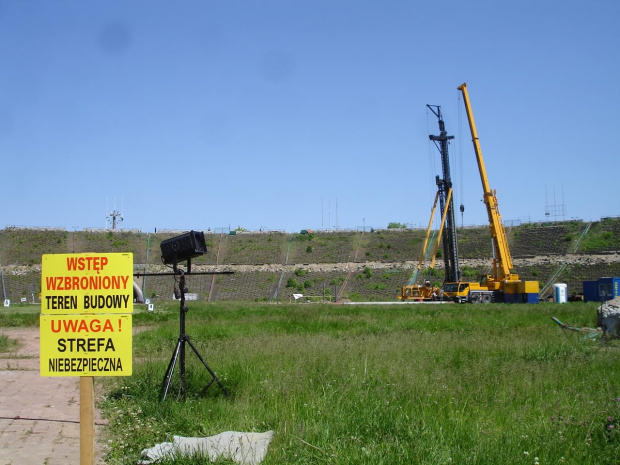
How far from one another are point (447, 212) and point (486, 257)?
81.5 feet

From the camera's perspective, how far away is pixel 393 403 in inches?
287

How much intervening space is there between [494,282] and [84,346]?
135ft

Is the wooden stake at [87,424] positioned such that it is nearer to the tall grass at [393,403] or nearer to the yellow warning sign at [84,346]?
the yellow warning sign at [84,346]

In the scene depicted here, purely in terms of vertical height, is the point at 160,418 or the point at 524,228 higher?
the point at 524,228

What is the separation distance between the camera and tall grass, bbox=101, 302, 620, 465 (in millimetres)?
5879

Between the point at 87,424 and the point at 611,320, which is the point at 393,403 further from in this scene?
the point at 611,320

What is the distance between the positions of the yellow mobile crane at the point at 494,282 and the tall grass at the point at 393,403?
30.9 metres

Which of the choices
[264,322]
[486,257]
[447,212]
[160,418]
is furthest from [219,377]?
[486,257]

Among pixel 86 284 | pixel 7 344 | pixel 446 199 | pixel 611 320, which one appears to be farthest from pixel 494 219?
pixel 86 284

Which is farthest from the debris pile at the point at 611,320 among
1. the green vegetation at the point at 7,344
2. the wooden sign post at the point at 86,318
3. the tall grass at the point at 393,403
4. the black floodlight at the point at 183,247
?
the green vegetation at the point at 7,344

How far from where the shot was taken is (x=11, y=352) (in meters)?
16.8

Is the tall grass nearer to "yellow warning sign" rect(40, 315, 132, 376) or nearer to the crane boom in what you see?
"yellow warning sign" rect(40, 315, 132, 376)

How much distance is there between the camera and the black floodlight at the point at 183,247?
8445 millimetres

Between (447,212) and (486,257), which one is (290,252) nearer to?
(486,257)
